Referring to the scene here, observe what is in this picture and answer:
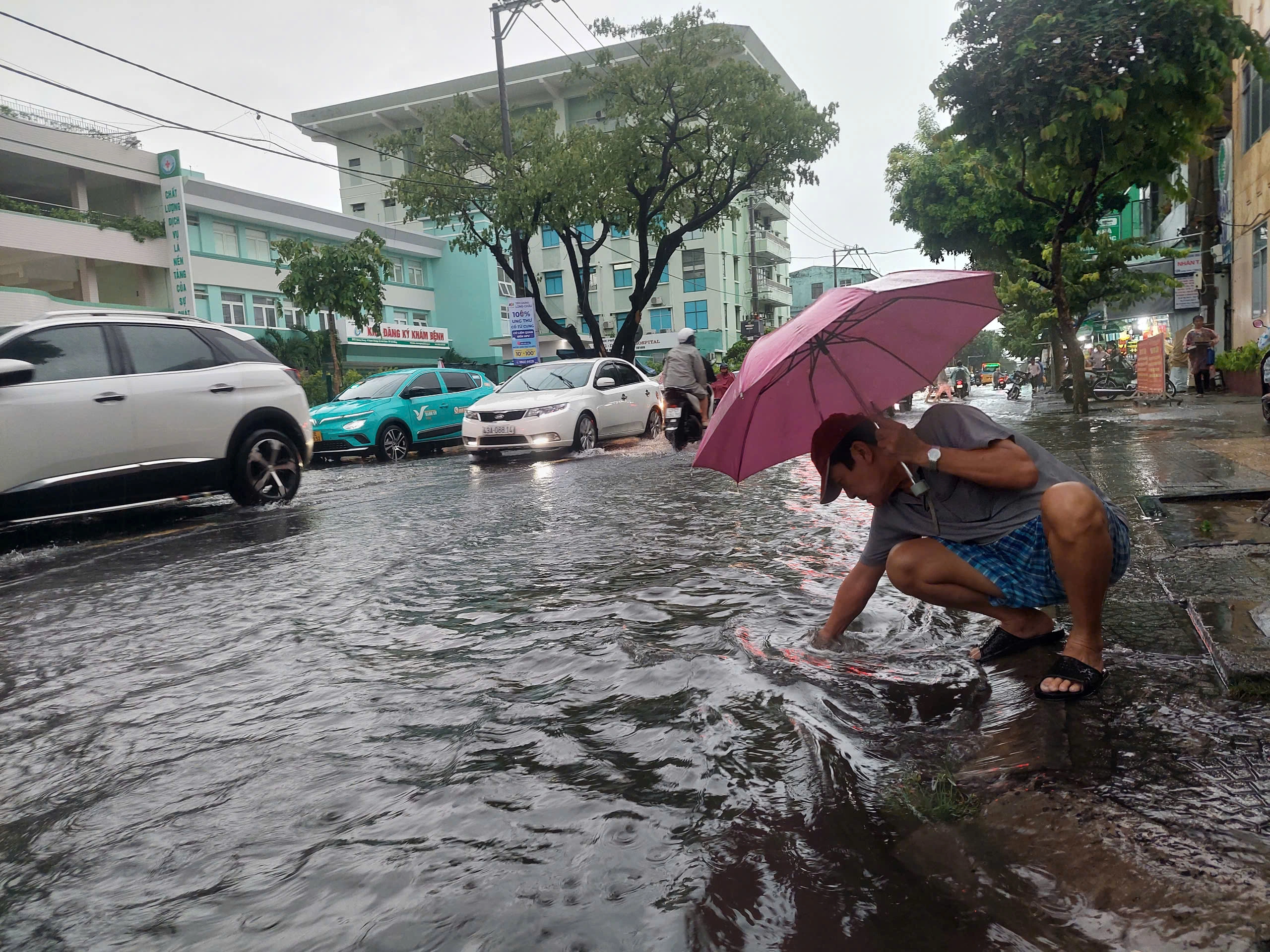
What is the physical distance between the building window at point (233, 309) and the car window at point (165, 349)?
29405 mm

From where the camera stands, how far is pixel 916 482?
10.2ft

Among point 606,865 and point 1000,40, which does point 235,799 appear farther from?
point 1000,40

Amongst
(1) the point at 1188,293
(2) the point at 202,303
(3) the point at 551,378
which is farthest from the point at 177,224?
(1) the point at 1188,293

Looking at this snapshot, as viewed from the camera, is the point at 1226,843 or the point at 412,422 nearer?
the point at 1226,843

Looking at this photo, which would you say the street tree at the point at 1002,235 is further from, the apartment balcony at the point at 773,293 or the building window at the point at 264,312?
the apartment balcony at the point at 773,293

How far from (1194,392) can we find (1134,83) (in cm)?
1214

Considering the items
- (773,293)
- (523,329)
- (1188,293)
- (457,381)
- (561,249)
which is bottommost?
(457,381)

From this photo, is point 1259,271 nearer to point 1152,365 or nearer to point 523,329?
point 1152,365

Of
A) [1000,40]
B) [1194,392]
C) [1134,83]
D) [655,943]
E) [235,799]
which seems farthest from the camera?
[1194,392]

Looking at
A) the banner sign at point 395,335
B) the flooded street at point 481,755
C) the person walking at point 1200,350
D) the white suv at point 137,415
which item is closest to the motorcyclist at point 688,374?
the white suv at point 137,415

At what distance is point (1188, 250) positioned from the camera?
23000mm

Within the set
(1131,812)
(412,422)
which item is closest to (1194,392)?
(412,422)

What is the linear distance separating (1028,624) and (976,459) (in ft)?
2.60

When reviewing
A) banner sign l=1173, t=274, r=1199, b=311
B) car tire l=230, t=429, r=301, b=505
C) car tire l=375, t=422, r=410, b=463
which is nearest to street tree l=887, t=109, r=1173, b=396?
banner sign l=1173, t=274, r=1199, b=311
